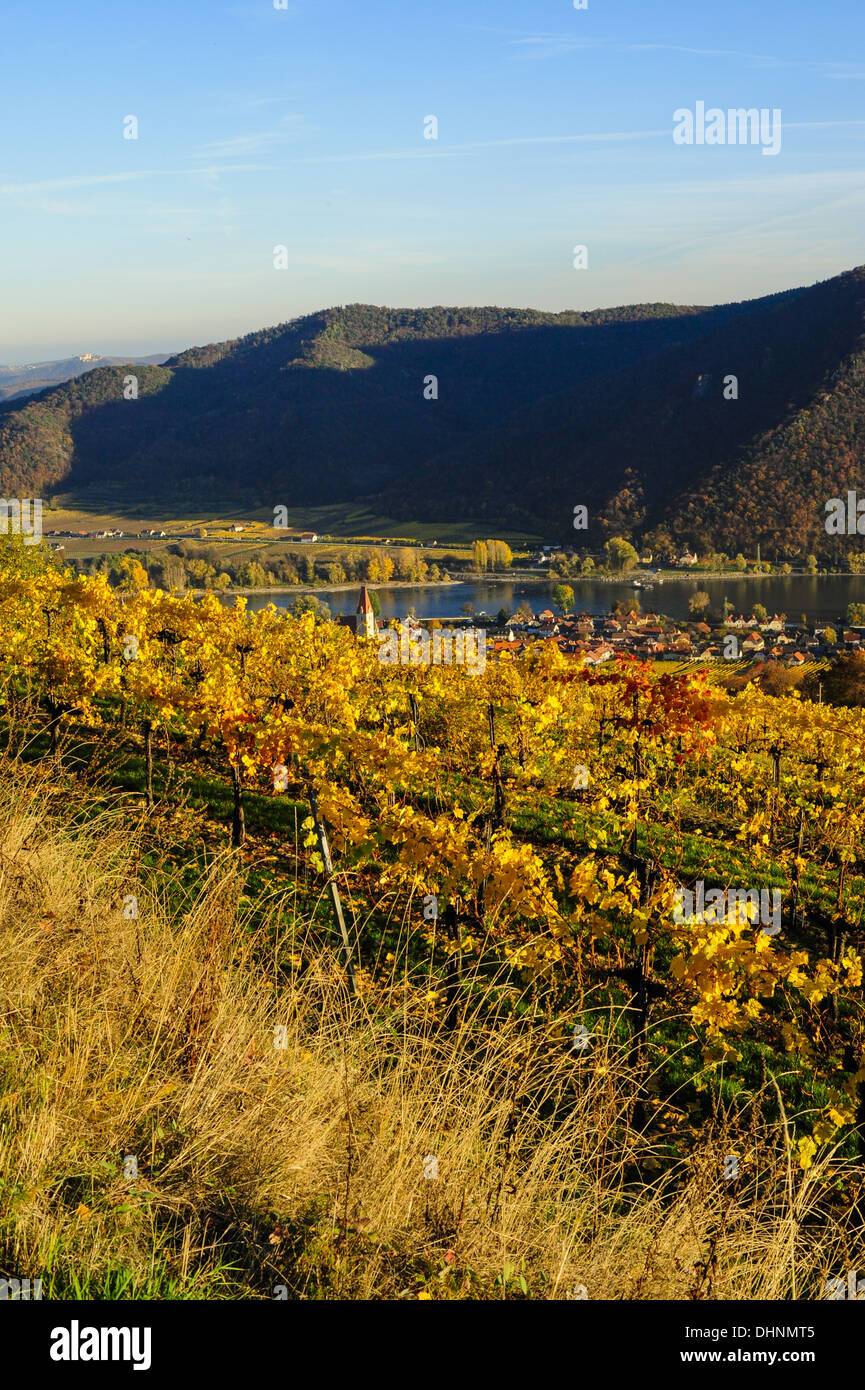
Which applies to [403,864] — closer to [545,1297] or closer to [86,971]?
[86,971]

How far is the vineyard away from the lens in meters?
2.27

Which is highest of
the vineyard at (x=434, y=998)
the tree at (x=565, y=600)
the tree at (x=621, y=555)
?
the tree at (x=621, y=555)

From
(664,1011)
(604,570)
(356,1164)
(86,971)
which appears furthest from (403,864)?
(604,570)

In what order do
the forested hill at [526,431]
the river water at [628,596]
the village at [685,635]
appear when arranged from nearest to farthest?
the village at [685,635] → the river water at [628,596] → the forested hill at [526,431]

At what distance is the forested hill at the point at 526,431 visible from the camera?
11106 cm

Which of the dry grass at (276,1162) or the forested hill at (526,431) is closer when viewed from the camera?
the dry grass at (276,1162)

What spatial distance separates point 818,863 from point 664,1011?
6.09 m

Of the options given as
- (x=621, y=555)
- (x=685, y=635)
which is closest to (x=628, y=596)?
(x=621, y=555)

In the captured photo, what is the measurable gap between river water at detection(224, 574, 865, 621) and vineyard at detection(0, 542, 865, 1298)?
6734cm

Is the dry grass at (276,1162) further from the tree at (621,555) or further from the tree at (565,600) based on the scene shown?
the tree at (621,555)

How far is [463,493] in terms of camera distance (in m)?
152

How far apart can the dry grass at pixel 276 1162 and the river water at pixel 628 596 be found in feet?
246

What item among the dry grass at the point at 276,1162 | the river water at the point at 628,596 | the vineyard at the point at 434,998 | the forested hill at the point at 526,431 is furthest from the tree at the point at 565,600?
the dry grass at the point at 276,1162

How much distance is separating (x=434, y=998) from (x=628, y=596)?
300 ft
